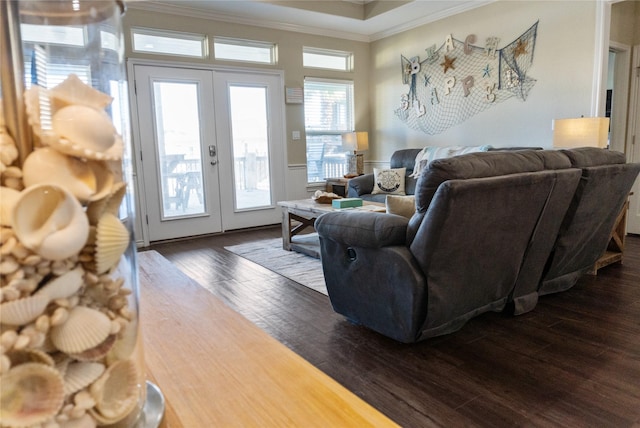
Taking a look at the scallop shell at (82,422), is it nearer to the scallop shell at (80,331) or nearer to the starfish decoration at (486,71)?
the scallop shell at (80,331)

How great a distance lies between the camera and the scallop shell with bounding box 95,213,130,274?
390mm

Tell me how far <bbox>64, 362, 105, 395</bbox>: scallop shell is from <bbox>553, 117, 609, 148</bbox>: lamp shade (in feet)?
13.0

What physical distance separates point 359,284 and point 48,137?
2.03 m

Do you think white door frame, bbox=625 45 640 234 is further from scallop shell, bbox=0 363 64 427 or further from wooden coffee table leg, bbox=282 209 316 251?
scallop shell, bbox=0 363 64 427

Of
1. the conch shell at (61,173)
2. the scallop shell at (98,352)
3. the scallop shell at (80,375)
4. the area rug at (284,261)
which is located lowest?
the area rug at (284,261)

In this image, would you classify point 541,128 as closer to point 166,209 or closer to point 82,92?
point 166,209

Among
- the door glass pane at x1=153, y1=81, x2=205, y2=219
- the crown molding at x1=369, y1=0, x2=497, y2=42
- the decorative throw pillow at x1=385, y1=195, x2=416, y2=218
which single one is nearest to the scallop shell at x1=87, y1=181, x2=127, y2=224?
the decorative throw pillow at x1=385, y1=195, x2=416, y2=218

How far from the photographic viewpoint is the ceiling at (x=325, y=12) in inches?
191

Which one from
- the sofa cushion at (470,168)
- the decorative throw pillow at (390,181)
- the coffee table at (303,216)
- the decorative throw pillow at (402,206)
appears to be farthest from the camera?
→ the decorative throw pillow at (390,181)

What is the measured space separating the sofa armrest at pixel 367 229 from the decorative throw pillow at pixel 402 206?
216mm

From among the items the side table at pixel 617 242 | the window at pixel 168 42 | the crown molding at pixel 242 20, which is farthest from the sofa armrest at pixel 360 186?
the side table at pixel 617 242

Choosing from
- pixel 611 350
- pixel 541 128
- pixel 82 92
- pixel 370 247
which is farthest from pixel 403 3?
pixel 82 92

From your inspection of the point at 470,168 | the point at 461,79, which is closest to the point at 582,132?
the point at 461,79

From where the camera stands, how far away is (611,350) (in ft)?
7.06
